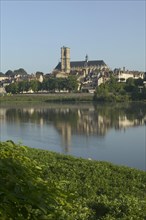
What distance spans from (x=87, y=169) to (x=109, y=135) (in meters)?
16.4

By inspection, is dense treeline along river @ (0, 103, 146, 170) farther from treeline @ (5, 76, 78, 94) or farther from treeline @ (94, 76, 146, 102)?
treeline @ (5, 76, 78, 94)

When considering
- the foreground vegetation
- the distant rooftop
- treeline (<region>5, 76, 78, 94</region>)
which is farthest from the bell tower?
the foreground vegetation

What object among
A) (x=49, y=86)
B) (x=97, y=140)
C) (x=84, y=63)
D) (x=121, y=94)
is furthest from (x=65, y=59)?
(x=97, y=140)

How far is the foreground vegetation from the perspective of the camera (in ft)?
5.04

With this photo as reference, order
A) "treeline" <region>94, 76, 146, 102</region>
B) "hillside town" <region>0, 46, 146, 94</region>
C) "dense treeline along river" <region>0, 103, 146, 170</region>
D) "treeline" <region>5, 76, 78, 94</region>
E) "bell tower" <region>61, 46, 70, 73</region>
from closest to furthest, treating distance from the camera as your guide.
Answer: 1. "dense treeline along river" <region>0, 103, 146, 170</region>
2. "treeline" <region>94, 76, 146, 102</region>
3. "treeline" <region>5, 76, 78, 94</region>
4. "hillside town" <region>0, 46, 146, 94</region>
5. "bell tower" <region>61, 46, 70, 73</region>

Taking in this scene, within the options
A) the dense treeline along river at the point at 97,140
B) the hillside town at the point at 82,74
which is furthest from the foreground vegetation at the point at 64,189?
the hillside town at the point at 82,74

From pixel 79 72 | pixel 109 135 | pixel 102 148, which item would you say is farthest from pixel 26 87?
pixel 102 148

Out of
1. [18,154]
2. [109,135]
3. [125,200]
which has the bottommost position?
[109,135]

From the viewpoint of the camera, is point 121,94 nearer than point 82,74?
Yes

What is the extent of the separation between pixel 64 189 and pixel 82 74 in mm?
108881

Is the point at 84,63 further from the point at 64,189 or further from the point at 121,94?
the point at 64,189

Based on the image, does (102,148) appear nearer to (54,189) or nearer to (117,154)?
(117,154)

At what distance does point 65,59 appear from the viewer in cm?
11975

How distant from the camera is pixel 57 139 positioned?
22312 mm
